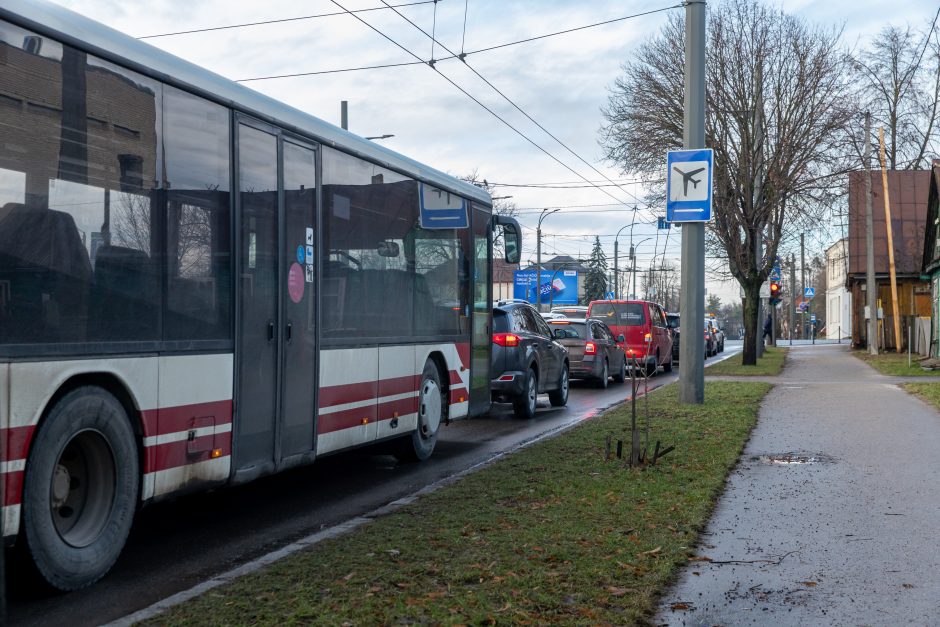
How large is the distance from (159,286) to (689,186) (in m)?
11.1

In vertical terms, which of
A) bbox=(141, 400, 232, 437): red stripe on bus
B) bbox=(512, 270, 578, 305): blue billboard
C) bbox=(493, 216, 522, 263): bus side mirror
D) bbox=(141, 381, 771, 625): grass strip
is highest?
bbox=(512, 270, 578, 305): blue billboard

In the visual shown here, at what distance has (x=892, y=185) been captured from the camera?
1834 inches

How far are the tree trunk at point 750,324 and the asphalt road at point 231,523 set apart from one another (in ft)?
63.4

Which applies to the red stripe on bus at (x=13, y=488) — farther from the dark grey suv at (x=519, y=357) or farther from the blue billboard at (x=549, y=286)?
the blue billboard at (x=549, y=286)

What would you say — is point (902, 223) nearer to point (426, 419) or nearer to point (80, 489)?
point (426, 419)

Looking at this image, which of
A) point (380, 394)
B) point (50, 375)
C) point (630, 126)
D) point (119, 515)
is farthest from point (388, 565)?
point (630, 126)

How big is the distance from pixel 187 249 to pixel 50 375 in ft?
4.74

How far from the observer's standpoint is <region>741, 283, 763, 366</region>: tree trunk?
3122cm

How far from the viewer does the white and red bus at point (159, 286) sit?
16.3ft

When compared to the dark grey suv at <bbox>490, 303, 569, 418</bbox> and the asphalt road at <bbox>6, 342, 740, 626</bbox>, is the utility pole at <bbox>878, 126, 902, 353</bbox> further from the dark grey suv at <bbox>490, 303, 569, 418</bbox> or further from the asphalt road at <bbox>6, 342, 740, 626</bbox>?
the asphalt road at <bbox>6, 342, 740, 626</bbox>

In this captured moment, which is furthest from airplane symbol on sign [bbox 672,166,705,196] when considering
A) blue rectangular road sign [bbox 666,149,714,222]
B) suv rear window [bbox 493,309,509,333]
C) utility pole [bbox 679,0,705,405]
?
suv rear window [bbox 493,309,509,333]

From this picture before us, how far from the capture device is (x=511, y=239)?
42.8ft

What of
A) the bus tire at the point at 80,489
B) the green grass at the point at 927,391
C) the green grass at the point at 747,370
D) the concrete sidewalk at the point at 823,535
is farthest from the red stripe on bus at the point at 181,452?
the green grass at the point at 747,370

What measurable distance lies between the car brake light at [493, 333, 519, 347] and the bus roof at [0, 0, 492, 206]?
5970 millimetres
